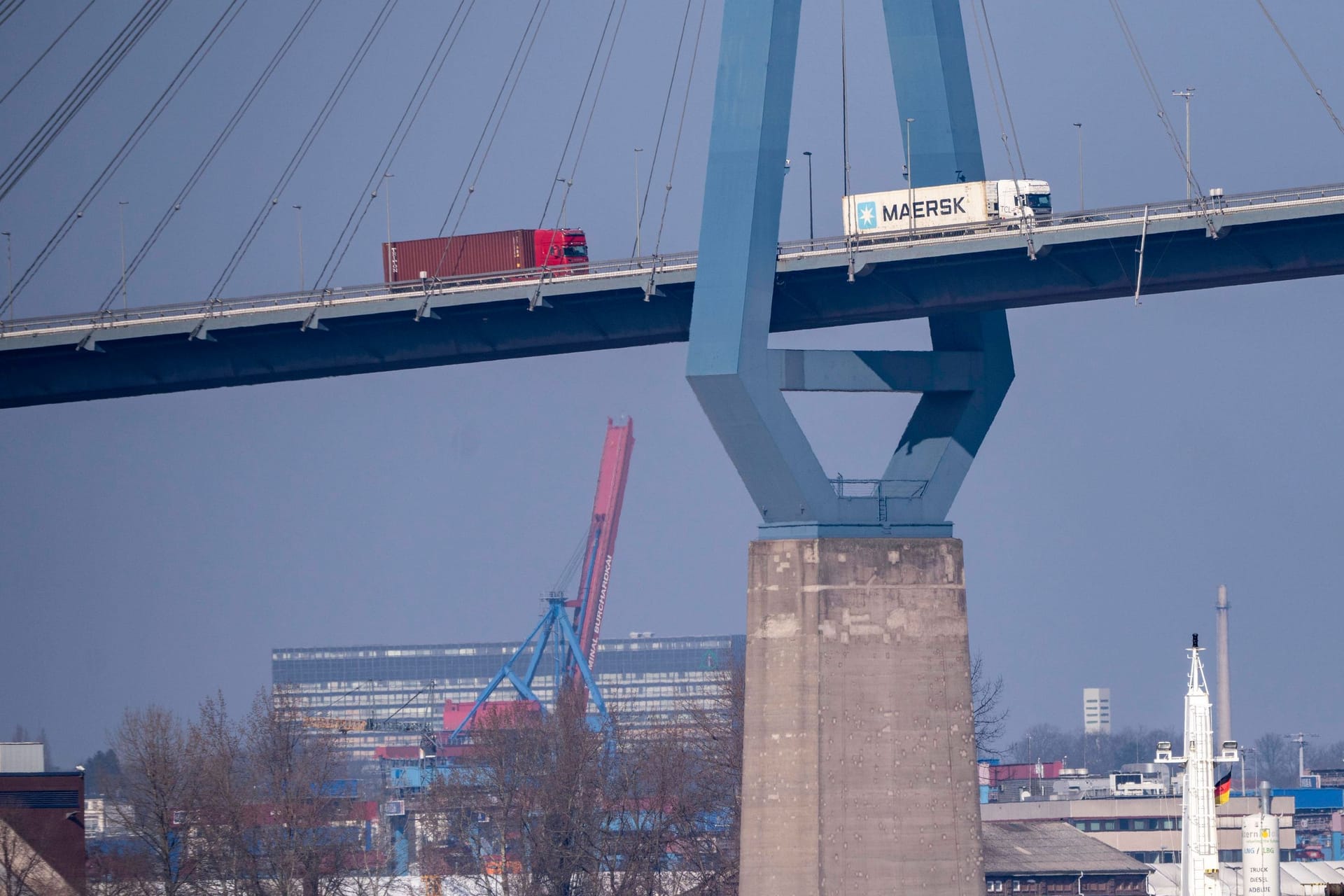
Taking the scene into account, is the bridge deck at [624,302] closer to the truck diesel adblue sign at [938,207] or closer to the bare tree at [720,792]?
the truck diesel adblue sign at [938,207]

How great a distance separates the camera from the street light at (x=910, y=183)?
210 ft

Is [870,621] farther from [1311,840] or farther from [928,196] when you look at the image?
[1311,840]

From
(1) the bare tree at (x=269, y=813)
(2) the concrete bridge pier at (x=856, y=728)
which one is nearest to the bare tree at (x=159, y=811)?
(1) the bare tree at (x=269, y=813)

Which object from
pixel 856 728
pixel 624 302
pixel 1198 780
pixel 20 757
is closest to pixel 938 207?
pixel 624 302

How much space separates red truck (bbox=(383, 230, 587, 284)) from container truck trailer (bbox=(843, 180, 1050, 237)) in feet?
46.5

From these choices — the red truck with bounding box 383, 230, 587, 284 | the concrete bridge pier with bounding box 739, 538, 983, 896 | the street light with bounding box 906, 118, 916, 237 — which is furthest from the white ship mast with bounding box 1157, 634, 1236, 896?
the red truck with bounding box 383, 230, 587, 284

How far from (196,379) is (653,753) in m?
35.5

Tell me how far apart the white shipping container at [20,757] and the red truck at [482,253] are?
27856 millimetres

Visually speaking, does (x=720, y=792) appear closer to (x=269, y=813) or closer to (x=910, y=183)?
(x=269, y=813)

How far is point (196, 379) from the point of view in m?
74.8

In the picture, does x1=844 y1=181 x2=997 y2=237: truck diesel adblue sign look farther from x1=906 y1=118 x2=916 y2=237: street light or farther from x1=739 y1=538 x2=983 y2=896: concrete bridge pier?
x1=739 y1=538 x2=983 y2=896: concrete bridge pier

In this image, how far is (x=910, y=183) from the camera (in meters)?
64.0

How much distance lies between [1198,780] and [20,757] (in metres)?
59.8

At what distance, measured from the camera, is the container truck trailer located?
63.1 meters
